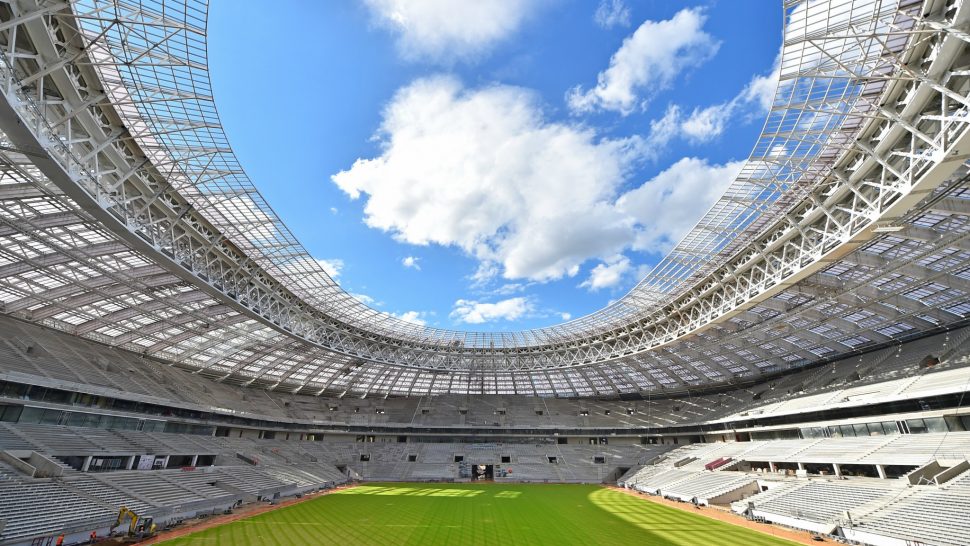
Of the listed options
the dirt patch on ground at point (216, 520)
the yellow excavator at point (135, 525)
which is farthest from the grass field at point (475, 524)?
the yellow excavator at point (135, 525)

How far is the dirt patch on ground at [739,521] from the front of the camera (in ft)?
70.2

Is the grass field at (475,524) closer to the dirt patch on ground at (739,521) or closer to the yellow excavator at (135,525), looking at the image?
the dirt patch on ground at (739,521)

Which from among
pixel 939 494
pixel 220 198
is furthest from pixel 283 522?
pixel 939 494

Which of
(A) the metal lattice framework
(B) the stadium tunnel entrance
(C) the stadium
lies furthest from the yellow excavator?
(B) the stadium tunnel entrance

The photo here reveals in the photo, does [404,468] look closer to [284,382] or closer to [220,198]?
[284,382]

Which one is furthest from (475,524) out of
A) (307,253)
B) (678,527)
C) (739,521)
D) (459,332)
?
(459,332)

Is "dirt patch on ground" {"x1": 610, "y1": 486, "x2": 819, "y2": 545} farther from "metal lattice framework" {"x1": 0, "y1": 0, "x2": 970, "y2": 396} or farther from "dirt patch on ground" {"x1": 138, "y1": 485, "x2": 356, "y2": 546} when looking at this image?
"dirt patch on ground" {"x1": 138, "y1": 485, "x2": 356, "y2": 546}

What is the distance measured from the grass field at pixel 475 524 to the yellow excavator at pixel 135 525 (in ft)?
6.41

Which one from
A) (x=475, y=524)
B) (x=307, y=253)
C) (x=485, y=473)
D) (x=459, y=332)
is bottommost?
(x=485, y=473)

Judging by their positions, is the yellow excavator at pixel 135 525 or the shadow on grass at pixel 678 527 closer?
the yellow excavator at pixel 135 525

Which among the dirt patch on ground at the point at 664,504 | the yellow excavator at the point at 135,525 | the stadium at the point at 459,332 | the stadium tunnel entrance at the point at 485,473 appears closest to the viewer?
the stadium at the point at 459,332

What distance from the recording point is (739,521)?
2602cm

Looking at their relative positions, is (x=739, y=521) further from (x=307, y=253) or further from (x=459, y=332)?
(x=307, y=253)

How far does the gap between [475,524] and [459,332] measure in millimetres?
25289
